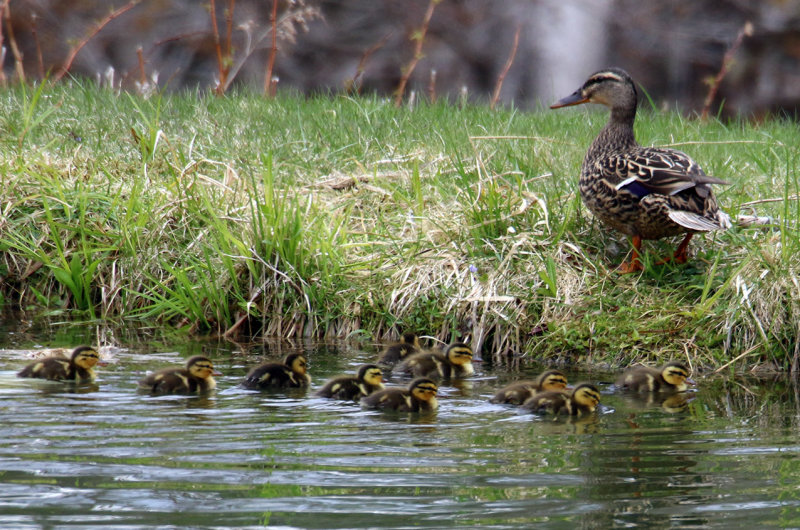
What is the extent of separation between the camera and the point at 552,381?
499cm

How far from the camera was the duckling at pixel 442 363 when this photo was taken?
5.39m

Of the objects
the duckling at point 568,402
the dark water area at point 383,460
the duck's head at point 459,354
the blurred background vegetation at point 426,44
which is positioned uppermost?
the blurred background vegetation at point 426,44

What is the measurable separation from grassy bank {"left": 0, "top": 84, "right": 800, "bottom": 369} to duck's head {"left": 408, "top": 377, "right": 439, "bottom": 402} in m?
1.22

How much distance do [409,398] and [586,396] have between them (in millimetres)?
748

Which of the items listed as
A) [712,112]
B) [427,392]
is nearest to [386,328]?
[427,392]

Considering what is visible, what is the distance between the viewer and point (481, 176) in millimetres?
6906

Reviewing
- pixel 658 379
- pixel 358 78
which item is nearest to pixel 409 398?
pixel 658 379

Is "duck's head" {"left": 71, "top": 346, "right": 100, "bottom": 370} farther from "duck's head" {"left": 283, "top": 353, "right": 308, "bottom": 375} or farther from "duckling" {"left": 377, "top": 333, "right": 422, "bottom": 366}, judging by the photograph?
"duckling" {"left": 377, "top": 333, "right": 422, "bottom": 366}

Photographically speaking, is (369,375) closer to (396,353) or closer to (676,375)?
(396,353)

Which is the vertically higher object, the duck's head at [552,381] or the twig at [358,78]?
the twig at [358,78]

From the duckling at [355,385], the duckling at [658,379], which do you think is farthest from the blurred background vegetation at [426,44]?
the duckling at [355,385]

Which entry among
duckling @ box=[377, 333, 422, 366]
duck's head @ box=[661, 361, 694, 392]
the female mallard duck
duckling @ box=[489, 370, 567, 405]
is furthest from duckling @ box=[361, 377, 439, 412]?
the female mallard duck

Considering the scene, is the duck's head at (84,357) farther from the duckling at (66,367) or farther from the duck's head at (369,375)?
the duck's head at (369,375)

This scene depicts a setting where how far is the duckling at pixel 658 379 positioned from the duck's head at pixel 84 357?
2.44 metres
